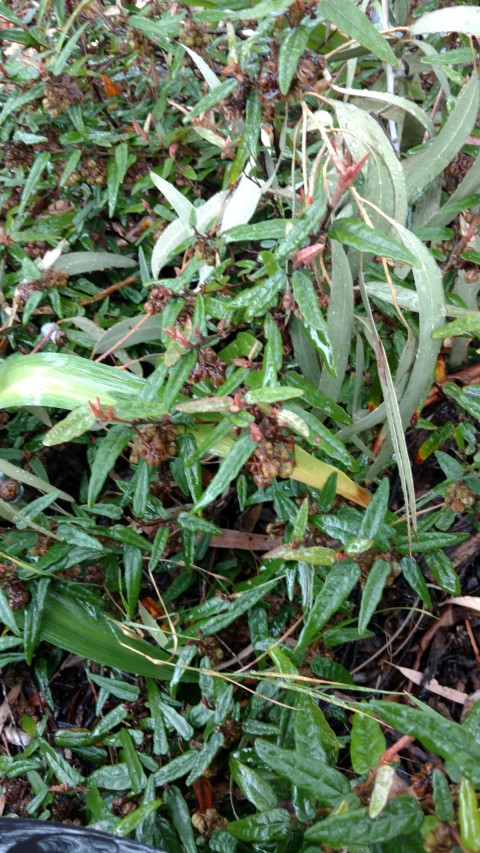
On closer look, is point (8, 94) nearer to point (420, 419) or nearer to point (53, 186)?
point (53, 186)

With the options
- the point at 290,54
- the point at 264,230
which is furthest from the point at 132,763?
the point at 290,54

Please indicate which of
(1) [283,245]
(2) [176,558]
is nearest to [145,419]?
(1) [283,245]

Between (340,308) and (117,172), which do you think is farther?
(117,172)

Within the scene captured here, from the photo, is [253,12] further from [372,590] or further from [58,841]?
[58,841]

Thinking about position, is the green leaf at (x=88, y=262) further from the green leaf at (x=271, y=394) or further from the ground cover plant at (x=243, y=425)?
the green leaf at (x=271, y=394)

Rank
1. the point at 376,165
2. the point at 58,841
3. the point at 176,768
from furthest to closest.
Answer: the point at 176,768, the point at 376,165, the point at 58,841

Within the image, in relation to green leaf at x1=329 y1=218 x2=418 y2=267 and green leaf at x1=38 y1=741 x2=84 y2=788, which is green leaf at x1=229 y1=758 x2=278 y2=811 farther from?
green leaf at x1=329 y1=218 x2=418 y2=267

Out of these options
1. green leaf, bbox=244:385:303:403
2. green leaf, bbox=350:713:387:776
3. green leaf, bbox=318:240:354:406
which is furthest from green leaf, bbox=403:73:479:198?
green leaf, bbox=350:713:387:776
